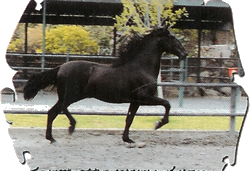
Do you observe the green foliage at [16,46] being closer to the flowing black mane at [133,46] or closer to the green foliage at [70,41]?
the green foliage at [70,41]

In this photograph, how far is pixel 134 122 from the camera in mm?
3850

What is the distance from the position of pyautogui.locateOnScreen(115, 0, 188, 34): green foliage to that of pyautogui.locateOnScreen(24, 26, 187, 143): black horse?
80 millimetres

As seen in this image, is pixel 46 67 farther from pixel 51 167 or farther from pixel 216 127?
pixel 216 127

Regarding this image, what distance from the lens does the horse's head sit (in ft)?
12.5

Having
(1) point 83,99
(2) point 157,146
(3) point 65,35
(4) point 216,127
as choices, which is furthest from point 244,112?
(3) point 65,35

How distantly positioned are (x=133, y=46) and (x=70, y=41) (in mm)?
475

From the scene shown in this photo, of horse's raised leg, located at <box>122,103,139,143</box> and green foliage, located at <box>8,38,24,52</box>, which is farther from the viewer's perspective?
horse's raised leg, located at <box>122,103,139,143</box>

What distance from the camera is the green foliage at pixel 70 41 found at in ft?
A: 12.3

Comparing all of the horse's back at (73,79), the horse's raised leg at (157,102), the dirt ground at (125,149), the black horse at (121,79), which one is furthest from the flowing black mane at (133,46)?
the dirt ground at (125,149)

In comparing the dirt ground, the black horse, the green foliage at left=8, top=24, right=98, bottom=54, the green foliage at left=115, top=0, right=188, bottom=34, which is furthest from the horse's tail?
the green foliage at left=115, top=0, right=188, bottom=34

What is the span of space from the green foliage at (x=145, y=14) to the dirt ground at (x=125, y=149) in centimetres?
81

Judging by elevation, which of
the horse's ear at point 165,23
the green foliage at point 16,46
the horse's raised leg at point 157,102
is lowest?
the horse's raised leg at point 157,102

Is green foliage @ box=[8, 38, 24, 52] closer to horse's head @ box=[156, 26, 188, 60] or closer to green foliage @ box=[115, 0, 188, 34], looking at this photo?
green foliage @ box=[115, 0, 188, 34]

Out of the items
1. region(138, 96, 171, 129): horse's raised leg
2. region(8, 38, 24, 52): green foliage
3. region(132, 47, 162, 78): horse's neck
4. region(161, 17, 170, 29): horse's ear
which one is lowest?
region(138, 96, 171, 129): horse's raised leg
